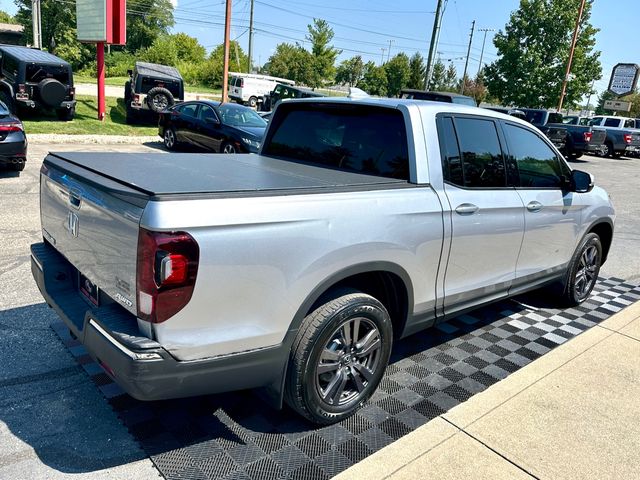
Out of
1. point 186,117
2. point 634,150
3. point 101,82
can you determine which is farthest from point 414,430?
point 634,150

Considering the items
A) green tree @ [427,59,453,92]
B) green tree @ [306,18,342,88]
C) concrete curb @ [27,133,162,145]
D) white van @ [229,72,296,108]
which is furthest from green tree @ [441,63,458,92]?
concrete curb @ [27,133,162,145]

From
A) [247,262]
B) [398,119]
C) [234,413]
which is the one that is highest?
[398,119]

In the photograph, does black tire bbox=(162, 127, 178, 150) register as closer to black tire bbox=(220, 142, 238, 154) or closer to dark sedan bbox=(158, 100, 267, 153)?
dark sedan bbox=(158, 100, 267, 153)

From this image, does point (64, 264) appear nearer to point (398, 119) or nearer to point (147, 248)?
point (147, 248)

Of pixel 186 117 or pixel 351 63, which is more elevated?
pixel 351 63

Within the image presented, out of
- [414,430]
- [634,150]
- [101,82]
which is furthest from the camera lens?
[634,150]

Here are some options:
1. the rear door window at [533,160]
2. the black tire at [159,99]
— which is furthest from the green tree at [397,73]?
the rear door window at [533,160]

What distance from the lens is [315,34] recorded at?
52.4 m

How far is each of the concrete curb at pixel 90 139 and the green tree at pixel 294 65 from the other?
130 ft

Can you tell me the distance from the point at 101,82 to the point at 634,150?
2414 centimetres

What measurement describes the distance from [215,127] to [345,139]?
8.99m

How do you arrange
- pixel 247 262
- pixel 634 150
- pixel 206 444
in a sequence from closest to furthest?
pixel 247 262, pixel 206 444, pixel 634 150

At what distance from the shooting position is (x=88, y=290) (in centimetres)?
277

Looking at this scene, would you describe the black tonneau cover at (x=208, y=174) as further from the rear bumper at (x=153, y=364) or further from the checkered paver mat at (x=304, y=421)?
the checkered paver mat at (x=304, y=421)
